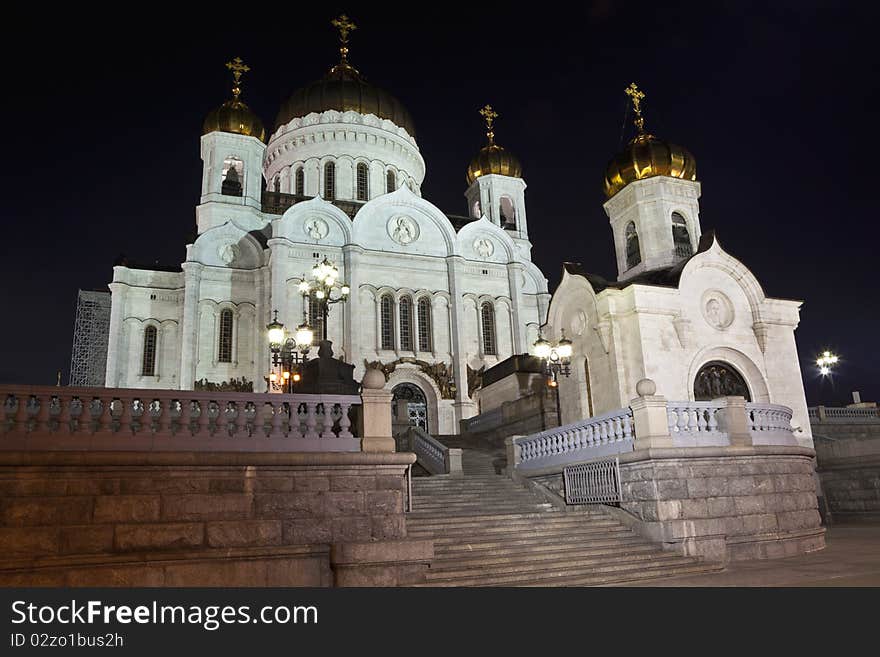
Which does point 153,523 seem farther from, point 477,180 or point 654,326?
point 477,180

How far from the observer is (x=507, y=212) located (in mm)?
43406

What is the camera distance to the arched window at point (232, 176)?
3738 cm

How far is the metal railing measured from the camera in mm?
13180

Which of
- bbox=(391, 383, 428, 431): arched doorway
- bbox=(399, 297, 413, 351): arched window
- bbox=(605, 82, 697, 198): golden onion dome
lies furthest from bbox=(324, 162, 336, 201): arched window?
bbox=(605, 82, 697, 198): golden onion dome

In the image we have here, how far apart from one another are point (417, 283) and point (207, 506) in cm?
2561

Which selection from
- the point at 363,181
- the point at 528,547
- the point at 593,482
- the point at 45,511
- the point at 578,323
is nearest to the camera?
the point at 45,511

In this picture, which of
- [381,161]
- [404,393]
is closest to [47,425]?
[404,393]

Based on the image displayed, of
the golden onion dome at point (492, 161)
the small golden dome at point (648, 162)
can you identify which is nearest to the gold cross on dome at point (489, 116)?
the golden onion dome at point (492, 161)

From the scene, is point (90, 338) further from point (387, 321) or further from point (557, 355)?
point (557, 355)

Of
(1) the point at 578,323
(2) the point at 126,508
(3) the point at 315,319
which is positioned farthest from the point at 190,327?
(2) the point at 126,508

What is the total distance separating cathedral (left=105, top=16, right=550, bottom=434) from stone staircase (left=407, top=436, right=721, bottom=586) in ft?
56.2

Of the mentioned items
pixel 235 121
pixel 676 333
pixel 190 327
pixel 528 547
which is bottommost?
pixel 528 547

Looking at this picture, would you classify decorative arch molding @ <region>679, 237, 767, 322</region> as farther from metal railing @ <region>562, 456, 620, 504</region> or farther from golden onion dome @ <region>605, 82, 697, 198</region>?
metal railing @ <region>562, 456, 620, 504</region>

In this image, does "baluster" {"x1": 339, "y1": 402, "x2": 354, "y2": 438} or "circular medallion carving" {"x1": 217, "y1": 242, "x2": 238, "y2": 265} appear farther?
"circular medallion carving" {"x1": 217, "y1": 242, "x2": 238, "y2": 265}
